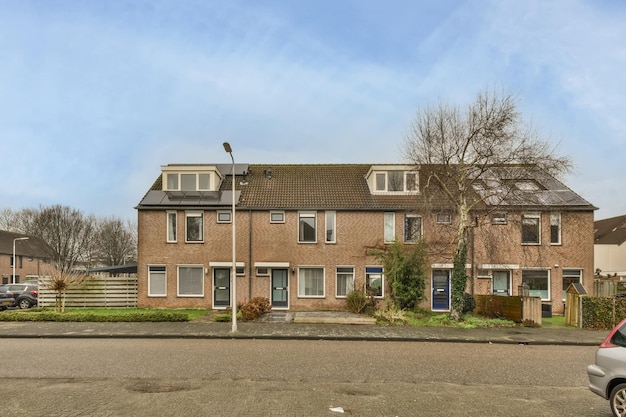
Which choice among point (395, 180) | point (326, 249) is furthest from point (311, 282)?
point (395, 180)

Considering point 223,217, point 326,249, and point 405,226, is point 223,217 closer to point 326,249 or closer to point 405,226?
point 326,249

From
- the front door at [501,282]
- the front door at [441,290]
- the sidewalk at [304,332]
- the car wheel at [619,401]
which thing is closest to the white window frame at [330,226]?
the front door at [441,290]

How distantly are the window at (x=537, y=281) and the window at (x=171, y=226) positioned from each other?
18595 millimetres

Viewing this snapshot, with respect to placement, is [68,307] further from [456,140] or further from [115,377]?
[456,140]

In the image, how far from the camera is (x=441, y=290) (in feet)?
77.7

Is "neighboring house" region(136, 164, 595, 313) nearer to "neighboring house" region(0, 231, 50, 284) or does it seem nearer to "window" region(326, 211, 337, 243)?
"window" region(326, 211, 337, 243)

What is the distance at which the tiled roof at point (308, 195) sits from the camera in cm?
2406

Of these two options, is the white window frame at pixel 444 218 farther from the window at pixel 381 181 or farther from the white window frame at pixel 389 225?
the window at pixel 381 181

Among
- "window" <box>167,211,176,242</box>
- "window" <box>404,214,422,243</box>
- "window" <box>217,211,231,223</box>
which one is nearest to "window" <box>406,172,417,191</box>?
"window" <box>404,214,422,243</box>

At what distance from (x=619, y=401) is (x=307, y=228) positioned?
18502 millimetres

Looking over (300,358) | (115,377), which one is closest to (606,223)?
(300,358)

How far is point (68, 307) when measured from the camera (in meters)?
24.1

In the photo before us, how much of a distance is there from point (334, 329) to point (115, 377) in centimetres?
896

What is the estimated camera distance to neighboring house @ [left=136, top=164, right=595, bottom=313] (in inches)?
928
